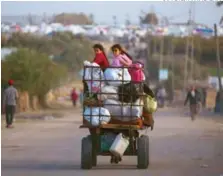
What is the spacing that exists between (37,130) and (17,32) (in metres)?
48.6

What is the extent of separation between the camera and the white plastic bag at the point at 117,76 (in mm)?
12945

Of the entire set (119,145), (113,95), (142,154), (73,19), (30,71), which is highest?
Result: (113,95)

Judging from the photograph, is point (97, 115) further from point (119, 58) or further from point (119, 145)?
point (119, 58)

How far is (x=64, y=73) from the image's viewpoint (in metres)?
46.2

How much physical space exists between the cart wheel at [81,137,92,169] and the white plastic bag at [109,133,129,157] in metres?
0.35

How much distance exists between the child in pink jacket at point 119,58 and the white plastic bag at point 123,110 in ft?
2.20

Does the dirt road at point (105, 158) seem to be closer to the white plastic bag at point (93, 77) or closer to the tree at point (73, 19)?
the white plastic bag at point (93, 77)

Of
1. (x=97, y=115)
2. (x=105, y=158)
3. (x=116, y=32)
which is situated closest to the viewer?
(x=97, y=115)

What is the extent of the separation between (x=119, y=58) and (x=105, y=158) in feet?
7.90

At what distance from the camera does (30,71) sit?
130 ft

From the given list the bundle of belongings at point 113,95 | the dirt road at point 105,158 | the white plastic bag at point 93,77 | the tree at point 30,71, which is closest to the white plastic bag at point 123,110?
the bundle of belongings at point 113,95

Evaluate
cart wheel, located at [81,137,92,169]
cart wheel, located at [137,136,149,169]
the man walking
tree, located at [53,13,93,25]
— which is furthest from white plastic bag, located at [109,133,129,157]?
tree, located at [53,13,93,25]

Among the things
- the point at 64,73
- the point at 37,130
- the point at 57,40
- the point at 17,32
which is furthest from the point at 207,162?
the point at 57,40

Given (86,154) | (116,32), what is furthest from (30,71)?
(116,32)
